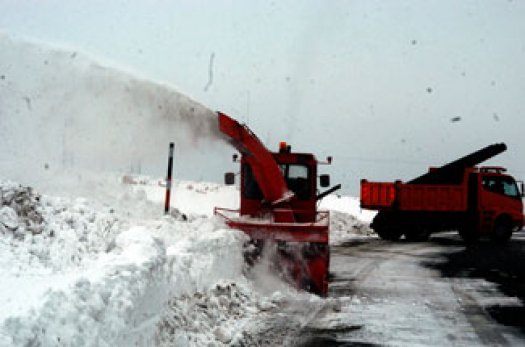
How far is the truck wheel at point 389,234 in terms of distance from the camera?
71.5 feet

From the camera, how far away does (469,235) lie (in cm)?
2072

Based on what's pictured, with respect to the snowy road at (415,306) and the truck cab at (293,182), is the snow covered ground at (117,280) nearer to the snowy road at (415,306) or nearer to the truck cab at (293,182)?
the snowy road at (415,306)

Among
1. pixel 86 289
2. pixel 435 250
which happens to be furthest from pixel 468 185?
pixel 86 289

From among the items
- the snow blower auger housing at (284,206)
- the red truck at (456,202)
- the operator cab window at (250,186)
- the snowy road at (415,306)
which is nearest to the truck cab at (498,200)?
the red truck at (456,202)

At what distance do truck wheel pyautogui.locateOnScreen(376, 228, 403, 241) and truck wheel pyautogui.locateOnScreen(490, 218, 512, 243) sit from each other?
133 inches

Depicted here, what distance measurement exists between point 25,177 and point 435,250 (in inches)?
479

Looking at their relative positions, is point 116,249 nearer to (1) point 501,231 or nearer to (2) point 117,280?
(2) point 117,280

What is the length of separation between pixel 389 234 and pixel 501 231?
4.04 m

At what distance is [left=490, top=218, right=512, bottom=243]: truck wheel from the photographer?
20.5m

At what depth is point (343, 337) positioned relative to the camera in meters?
5.96

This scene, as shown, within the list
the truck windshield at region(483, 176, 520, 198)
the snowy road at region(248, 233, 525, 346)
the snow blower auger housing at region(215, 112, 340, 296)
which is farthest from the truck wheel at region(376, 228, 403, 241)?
the snow blower auger housing at region(215, 112, 340, 296)

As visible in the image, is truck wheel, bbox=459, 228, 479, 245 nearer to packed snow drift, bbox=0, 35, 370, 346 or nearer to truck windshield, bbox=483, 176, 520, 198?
truck windshield, bbox=483, 176, 520, 198

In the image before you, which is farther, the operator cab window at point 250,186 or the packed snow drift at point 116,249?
the operator cab window at point 250,186

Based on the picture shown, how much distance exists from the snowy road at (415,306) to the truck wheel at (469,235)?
6.50m
